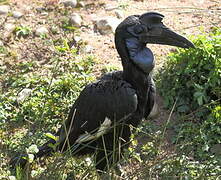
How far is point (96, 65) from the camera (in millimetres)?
4613

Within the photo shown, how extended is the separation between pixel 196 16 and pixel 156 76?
1.46 m

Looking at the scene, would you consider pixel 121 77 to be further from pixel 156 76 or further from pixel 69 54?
pixel 69 54

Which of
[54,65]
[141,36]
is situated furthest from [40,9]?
[141,36]

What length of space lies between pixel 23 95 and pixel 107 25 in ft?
4.87

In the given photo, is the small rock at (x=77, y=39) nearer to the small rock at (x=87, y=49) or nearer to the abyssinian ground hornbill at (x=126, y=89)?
the small rock at (x=87, y=49)

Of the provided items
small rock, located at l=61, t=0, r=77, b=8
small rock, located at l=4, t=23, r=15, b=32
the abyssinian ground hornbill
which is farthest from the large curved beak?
small rock, located at l=61, t=0, r=77, b=8

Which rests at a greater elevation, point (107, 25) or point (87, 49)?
point (107, 25)

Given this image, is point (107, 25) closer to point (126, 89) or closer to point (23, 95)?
point (23, 95)

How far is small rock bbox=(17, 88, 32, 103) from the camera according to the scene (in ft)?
13.7

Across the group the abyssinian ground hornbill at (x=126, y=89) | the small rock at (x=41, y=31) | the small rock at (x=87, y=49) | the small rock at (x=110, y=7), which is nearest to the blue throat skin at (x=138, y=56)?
the abyssinian ground hornbill at (x=126, y=89)

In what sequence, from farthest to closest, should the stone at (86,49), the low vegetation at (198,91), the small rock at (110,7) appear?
the small rock at (110,7)
the stone at (86,49)
the low vegetation at (198,91)

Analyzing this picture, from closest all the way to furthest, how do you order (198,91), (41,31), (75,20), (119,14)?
(198,91), (41,31), (75,20), (119,14)

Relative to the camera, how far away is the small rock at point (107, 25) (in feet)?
16.6

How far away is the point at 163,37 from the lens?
3.04 m
